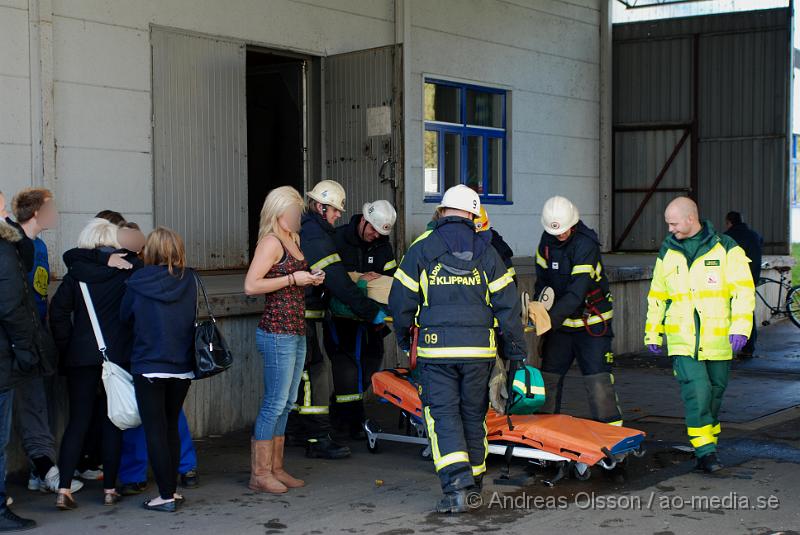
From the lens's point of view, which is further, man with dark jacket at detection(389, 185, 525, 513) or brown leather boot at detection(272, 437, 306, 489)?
brown leather boot at detection(272, 437, 306, 489)

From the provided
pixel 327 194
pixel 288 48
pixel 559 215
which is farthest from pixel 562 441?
pixel 288 48

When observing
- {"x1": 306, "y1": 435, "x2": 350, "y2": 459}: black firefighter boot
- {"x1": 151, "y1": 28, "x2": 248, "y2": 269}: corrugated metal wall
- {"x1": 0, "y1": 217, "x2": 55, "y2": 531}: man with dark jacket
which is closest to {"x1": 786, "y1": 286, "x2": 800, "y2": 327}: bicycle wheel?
{"x1": 151, "y1": 28, "x2": 248, "y2": 269}: corrugated metal wall

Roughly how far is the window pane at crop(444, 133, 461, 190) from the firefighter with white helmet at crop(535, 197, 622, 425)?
7990 millimetres

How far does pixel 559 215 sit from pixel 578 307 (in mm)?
683

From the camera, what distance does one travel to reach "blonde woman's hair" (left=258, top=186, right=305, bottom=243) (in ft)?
21.4

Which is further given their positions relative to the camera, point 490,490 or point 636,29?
point 636,29

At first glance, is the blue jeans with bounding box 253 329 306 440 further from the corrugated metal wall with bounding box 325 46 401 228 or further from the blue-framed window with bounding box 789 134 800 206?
the blue-framed window with bounding box 789 134 800 206

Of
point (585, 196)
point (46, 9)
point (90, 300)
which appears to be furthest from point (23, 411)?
point (585, 196)

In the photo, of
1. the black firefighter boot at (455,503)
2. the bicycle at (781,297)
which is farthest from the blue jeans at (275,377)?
the bicycle at (781,297)

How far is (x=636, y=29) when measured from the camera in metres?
19.0

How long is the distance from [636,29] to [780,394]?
10.6 meters

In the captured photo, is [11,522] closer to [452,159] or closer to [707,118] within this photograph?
[452,159]

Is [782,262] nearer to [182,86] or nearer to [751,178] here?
[751,178]

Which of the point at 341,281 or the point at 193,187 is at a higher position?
the point at 193,187
